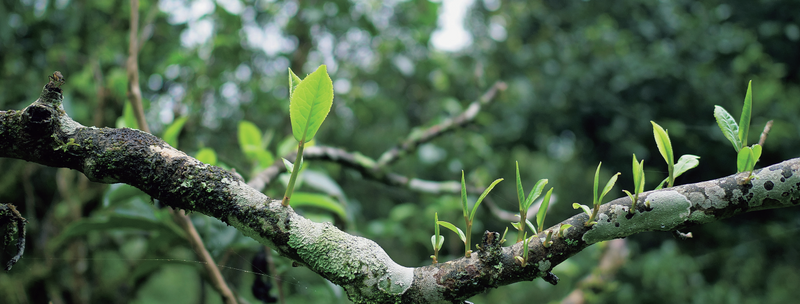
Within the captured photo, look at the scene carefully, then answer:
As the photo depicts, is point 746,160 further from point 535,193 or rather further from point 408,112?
point 408,112

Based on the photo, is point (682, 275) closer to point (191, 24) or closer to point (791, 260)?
point (791, 260)

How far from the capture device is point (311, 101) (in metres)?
0.30

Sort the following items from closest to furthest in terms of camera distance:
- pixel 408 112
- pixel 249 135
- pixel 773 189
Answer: pixel 773 189 → pixel 249 135 → pixel 408 112

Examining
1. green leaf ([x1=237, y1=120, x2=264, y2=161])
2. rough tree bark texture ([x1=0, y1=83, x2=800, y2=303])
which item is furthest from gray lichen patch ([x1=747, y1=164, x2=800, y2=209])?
green leaf ([x1=237, y1=120, x2=264, y2=161])

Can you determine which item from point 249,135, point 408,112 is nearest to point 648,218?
point 249,135

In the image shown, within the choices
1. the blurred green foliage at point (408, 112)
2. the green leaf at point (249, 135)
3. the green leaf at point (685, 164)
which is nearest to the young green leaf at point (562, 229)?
the green leaf at point (685, 164)

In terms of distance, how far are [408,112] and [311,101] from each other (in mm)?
1671

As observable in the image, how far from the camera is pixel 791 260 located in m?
2.48

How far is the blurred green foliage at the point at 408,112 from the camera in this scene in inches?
39.6

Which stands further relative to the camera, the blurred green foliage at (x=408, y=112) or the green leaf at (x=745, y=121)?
the blurred green foliage at (x=408, y=112)

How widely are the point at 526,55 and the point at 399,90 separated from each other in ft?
4.19

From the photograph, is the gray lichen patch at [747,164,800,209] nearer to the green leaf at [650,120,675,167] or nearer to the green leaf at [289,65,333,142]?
the green leaf at [650,120,675,167]

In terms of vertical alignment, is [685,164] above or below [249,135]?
below

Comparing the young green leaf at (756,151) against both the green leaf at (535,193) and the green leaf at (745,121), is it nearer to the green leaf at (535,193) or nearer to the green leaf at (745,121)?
the green leaf at (745,121)
